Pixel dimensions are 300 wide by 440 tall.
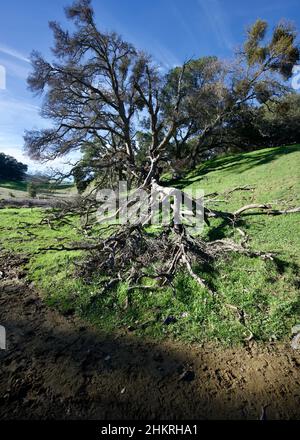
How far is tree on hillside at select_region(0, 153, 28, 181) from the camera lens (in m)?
46.2

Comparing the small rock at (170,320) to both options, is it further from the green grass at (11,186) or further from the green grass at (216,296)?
the green grass at (11,186)

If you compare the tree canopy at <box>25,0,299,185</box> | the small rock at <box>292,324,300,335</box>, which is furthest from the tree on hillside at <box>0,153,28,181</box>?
the small rock at <box>292,324,300,335</box>

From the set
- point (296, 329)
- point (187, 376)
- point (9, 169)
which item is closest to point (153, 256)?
point (187, 376)

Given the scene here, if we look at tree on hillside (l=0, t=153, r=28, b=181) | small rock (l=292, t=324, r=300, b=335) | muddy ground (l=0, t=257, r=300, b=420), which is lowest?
muddy ground (l=0, t=257, r=300, b=420)

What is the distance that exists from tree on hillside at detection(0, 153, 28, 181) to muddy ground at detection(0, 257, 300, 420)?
156ft

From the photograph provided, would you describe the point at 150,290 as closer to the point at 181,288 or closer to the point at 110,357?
the point at 181,288

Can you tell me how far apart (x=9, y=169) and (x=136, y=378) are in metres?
51.4

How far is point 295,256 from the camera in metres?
5.26

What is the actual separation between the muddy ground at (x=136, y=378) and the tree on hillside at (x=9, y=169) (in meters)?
47.5

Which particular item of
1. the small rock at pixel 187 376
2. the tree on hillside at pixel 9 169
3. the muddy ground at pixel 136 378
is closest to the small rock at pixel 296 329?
the muddy ground at pixel 136 378

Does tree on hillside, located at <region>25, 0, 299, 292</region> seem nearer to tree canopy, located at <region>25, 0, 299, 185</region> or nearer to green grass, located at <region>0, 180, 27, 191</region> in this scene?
tree canopy, located at <region>25, 0, 299, 185</region>

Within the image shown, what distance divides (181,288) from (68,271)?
104 inches

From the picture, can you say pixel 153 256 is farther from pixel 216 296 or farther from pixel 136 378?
pixel 136 378

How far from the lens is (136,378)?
3303 mm
